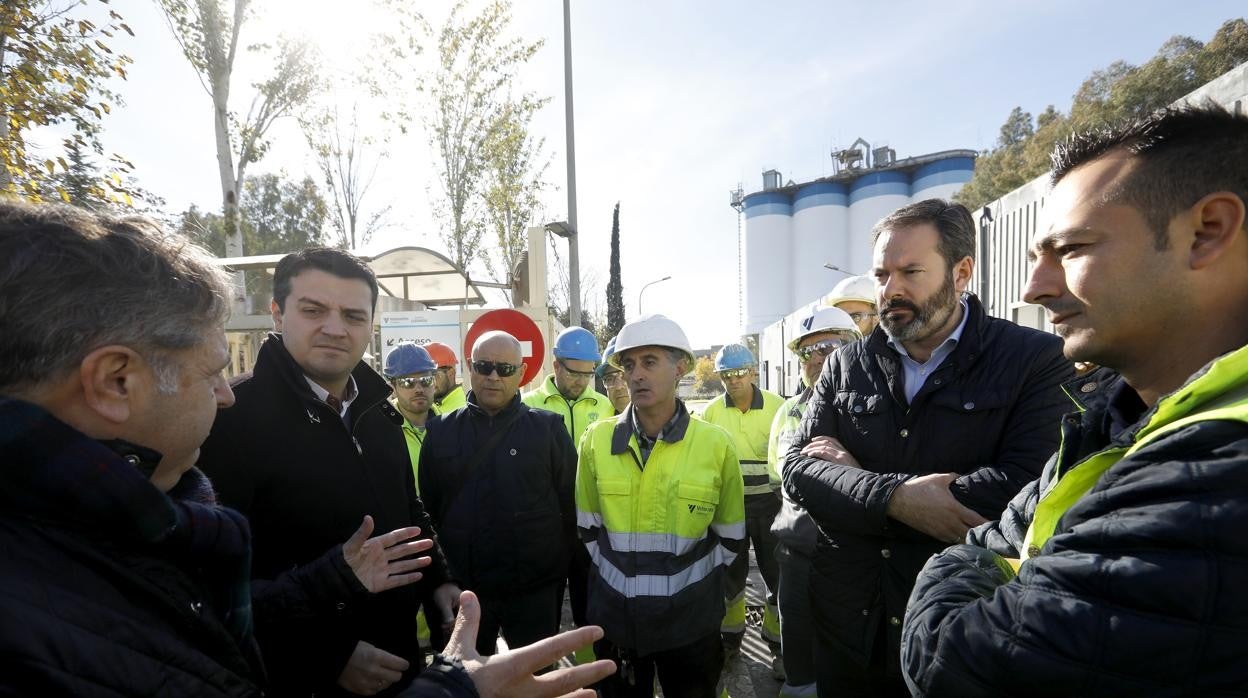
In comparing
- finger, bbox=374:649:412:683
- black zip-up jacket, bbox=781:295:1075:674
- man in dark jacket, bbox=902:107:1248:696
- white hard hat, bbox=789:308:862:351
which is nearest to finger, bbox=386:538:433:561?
finger, bbox=374:649:412:683

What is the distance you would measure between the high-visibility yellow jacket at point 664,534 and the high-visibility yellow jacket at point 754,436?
1.98 m

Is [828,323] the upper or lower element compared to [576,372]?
upper

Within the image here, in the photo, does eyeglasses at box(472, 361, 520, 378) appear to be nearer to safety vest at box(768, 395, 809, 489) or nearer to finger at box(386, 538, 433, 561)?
safety vest at box(768, 395, 809, 489)

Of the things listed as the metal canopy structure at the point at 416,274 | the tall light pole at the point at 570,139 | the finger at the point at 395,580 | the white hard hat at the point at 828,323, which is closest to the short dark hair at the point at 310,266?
the finger at the point at 395,580

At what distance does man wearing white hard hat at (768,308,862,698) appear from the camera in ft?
8.70

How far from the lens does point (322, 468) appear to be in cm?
210

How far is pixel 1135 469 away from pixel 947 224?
1.50 metres

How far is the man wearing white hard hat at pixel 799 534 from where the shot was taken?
265 cm

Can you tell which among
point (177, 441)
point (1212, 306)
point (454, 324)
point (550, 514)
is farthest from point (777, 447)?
point (454, 324)

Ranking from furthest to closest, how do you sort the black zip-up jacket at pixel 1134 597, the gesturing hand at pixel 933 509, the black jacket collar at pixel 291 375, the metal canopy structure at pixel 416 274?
the metal canopy structure at pixel 416 274 < the black jacket collar at pixel 291 375 < the gesturing hand at pixel 933 509 < the black zip-up jacket at pixel 1134 597

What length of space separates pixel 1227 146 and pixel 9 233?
6.76 feet

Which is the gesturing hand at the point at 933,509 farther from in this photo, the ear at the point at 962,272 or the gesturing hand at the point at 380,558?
the gesturing hand at the point at 380,558

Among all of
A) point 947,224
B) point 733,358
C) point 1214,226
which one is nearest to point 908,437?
point 947,224

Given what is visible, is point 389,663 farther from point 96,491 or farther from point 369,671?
point 96,491
